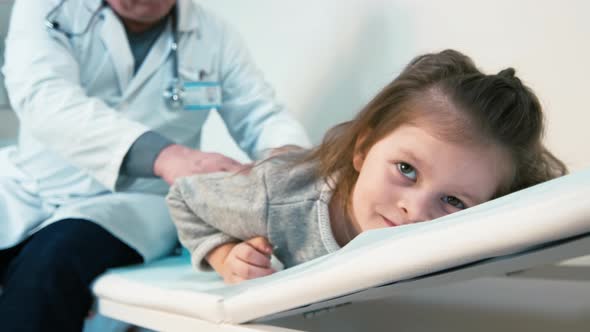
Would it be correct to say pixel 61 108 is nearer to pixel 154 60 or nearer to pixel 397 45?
pixel 154 60

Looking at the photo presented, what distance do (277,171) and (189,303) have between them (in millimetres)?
217

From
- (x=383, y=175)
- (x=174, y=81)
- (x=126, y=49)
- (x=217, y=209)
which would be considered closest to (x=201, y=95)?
(x=174, y=81)

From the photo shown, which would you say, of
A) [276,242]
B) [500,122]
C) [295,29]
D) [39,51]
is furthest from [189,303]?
[295,29]

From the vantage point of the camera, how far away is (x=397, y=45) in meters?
1.42

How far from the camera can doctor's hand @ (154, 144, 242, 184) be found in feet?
3.13

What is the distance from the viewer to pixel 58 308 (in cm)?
86

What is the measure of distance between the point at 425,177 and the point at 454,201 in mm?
47

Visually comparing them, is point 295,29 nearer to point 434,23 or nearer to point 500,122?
point 434,23

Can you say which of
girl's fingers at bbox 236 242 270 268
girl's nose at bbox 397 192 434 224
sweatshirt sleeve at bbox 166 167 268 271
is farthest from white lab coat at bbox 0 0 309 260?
girl's nose at bbox 397 192 434 224

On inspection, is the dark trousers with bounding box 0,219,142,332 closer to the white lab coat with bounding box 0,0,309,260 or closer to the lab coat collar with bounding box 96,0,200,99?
the white lab coat with bounding box 0,0,309,260

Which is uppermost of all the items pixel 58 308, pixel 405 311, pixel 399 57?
pixel 399 57

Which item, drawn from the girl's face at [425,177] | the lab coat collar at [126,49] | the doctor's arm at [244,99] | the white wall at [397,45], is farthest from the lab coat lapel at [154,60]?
the girl's face at [425,177]

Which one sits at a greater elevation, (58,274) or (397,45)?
(397,45)

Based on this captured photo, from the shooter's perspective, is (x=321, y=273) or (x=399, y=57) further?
(x=399, y=57)
